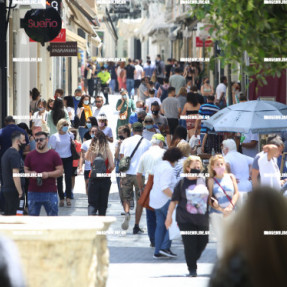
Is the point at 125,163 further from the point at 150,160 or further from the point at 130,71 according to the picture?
the point at 130,71

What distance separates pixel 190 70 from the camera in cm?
3344

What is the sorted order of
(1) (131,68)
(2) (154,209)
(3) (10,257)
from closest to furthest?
(3) (10,257)
(2) (154,209)
(1) (131,68)

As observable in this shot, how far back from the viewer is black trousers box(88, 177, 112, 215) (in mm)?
13688

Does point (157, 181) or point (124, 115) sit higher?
point (157, 181)

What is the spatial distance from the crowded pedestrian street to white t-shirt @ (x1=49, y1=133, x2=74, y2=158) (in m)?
0.02

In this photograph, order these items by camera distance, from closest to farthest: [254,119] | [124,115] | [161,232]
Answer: [161,232], [254,119], [124,115]

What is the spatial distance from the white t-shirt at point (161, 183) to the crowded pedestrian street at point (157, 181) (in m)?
0.01

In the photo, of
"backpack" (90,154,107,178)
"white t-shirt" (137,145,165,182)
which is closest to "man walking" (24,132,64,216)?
"backpack" (90,154,107,178)

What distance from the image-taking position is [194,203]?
1056 centimetres

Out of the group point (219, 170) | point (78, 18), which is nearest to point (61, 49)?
point (78, 18)

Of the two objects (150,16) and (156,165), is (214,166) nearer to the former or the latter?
(156,165)

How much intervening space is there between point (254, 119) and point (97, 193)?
318cm

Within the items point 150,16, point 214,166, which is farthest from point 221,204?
point 150,16

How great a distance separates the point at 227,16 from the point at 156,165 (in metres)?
5.23
